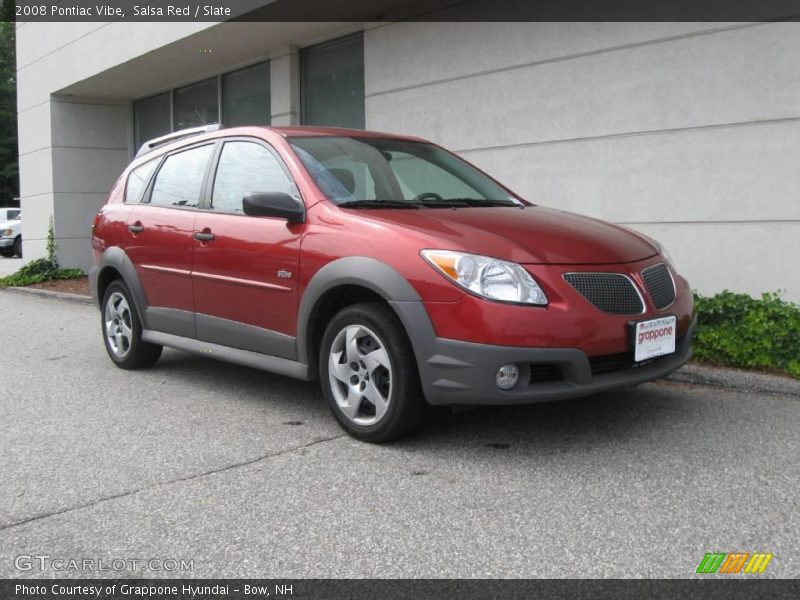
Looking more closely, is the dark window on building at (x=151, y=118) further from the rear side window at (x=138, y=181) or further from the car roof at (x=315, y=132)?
the car roof at (x=315, y=132)

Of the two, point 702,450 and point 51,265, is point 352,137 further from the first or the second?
point 51,265

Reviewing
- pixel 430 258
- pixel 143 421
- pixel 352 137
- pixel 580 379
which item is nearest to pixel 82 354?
pixel 143 421

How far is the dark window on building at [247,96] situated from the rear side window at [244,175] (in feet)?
23.4

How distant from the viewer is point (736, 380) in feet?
18.2

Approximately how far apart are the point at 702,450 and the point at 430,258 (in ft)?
5.53

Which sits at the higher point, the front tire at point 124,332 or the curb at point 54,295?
the front tire at point 124,332

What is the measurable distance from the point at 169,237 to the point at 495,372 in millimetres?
2835

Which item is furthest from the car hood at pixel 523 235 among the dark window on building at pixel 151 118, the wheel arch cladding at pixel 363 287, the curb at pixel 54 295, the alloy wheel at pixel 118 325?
the dark window on building at pixel 151 118

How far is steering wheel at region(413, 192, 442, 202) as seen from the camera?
491 centimetres

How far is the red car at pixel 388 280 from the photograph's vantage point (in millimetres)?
3865

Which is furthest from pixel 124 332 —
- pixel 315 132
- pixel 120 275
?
pixel 315 132

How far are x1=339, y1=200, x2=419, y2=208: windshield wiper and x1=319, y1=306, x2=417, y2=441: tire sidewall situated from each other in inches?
25.5

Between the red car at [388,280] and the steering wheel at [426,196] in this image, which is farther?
the steering wheel at [426,196]

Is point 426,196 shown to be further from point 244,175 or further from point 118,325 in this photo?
point 118,325
